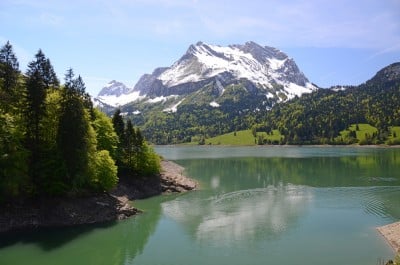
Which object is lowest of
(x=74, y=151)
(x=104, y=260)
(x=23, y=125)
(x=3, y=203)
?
(x=104, y=260)

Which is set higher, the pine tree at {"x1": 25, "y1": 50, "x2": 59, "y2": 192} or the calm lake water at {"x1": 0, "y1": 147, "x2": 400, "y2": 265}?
the pine tree at {"x1": 25, "y1": 50, "x2": 59, "y2": 192}

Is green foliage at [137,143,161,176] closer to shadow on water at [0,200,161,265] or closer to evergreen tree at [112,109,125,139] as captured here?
evergreen tree at [112,109,125,139]

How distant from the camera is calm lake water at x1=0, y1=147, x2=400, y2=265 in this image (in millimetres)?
49812

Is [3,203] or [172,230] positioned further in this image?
[172,230]

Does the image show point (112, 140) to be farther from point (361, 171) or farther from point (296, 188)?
point (361, 171)

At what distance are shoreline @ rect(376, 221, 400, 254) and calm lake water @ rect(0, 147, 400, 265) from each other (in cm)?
115

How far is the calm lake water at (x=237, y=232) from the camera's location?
49.8 meters

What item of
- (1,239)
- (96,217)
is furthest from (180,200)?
(1,239)

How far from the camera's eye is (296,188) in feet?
348

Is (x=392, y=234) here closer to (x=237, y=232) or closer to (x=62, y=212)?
(x=237, y=232)

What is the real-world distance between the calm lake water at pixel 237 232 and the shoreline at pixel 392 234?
1.15 metres

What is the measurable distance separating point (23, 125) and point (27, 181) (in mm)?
8763

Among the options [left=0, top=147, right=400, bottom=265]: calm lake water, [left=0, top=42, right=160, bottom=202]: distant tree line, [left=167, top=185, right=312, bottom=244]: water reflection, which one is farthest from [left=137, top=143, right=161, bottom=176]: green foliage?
[left=0, top=42, right=160, bottom=202]: distant tree line

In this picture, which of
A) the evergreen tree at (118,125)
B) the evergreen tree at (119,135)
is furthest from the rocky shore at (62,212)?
the evergreen tree at (118,125)
